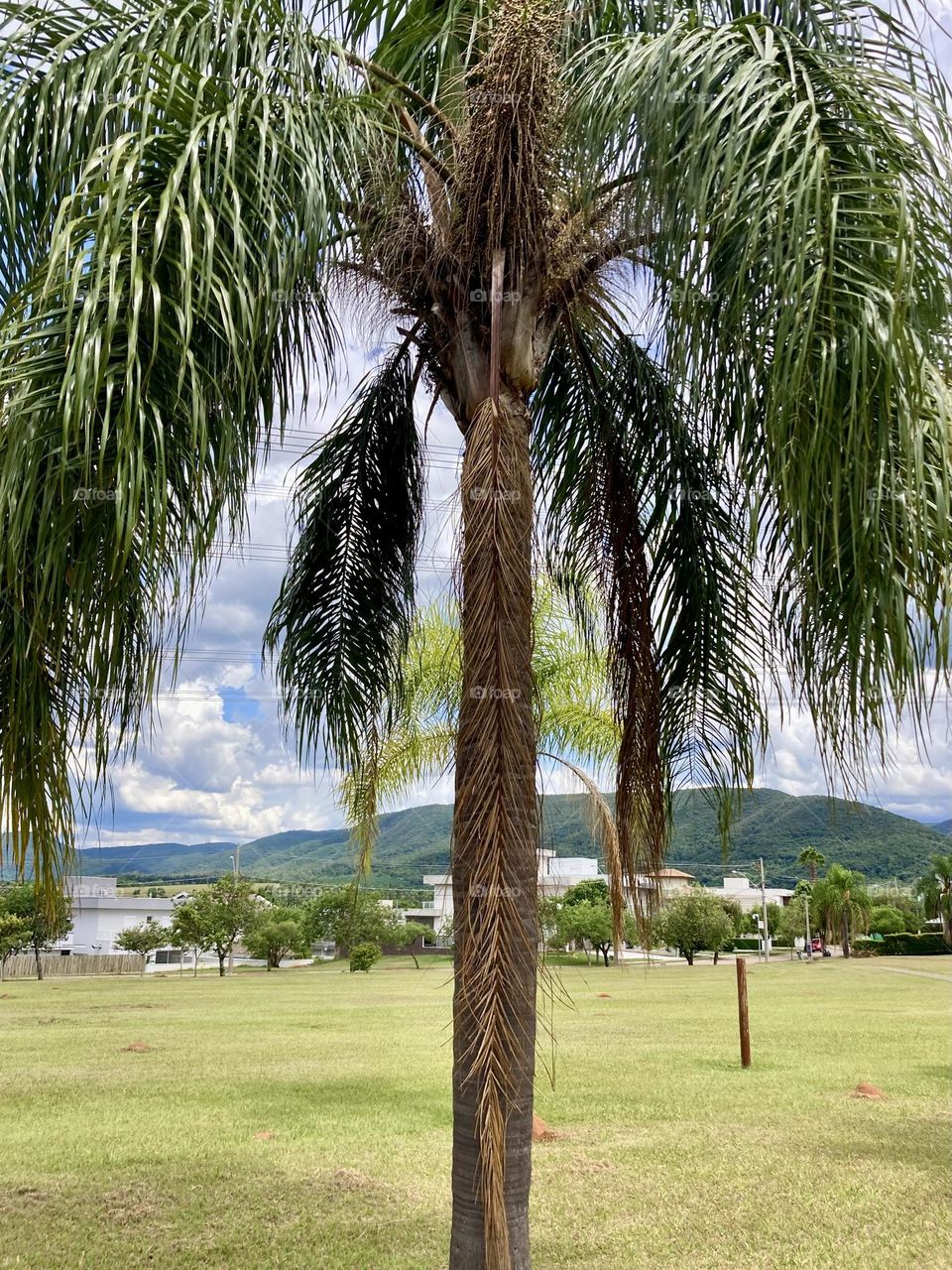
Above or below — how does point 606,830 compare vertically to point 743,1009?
above

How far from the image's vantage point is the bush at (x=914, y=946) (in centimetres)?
3716

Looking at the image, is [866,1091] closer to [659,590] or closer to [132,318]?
[659,590]

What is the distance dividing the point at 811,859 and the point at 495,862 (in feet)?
186

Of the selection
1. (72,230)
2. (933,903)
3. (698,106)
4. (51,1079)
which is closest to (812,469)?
(698,106)

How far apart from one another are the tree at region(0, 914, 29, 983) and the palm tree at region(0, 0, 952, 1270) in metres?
29.4

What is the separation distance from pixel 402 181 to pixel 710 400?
1614 millimetres

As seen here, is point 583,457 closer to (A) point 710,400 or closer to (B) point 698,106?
(A) point 710,400

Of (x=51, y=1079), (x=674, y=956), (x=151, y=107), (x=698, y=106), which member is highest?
(x=151, y=107)

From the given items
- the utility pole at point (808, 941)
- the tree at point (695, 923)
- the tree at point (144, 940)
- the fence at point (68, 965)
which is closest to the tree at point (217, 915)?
the tree at point (144, 940)

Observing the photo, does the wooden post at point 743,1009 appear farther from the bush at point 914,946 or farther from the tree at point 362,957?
the bush at point 914,946

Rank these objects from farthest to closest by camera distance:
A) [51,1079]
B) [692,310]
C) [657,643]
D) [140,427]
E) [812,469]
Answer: [51,1079], [657,643], [692,310], [812,469], [140,427]

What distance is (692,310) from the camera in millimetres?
3189

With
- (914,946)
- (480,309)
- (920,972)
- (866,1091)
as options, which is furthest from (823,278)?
(914,946)

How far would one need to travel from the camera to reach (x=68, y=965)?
3212 cm
